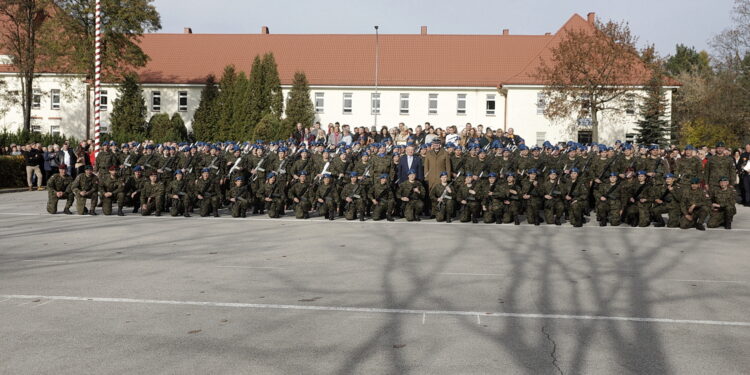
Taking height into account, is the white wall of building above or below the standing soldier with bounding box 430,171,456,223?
above

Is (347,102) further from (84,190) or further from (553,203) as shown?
(553,203)

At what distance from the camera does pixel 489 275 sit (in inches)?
396

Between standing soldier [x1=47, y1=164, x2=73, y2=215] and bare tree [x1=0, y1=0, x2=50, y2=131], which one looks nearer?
standing soldier [x1=47, y1=164, x2=73, y2=215]

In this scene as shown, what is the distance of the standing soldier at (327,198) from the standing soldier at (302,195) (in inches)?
10.2

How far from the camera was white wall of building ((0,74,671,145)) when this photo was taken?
179 ft

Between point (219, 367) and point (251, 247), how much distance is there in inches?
277

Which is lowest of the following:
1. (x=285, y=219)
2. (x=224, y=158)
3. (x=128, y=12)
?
(x=285, y=219)

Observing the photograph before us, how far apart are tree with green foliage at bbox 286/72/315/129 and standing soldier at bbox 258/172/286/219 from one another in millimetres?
35220

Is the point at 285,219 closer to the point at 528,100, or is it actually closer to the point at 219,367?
the point at 219,367

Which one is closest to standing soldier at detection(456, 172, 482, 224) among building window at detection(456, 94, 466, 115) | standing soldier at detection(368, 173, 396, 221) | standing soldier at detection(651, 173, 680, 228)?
standing soldier at detection(368, 173, 396, 221)

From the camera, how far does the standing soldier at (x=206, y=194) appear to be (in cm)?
1858

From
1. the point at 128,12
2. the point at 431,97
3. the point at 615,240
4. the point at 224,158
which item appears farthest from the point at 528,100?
the point at 615,240

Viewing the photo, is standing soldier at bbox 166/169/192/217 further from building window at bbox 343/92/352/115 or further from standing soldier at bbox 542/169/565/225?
building window at bbox 343/92/352/115

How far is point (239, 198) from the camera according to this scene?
731 inches
